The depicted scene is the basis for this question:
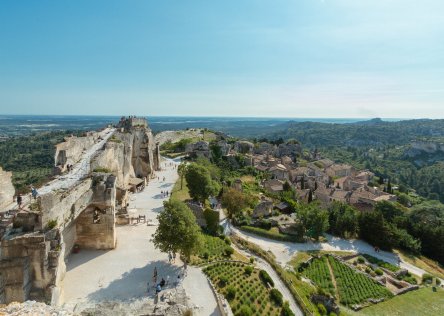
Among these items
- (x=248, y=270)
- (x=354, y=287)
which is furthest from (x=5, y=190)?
(x=354, y=287)

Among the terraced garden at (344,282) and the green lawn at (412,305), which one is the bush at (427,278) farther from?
the terraced garden at (344,282)

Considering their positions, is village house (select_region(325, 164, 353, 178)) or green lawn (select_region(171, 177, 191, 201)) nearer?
green lawn (select_region(171, 177, 191, 201))

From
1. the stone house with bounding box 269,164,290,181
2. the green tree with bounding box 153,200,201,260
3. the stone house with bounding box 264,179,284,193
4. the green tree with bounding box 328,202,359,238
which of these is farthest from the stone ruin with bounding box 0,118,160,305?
the stone house with bounding box 269,164,290,181

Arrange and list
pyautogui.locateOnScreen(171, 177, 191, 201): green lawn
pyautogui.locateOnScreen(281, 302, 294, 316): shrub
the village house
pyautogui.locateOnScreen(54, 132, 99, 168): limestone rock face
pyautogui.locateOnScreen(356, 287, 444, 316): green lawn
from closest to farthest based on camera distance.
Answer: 1. pyautogui.locateOnScreen(281, 302, 294, 316): shrub
2. pyautogui.locateOnScreen(54, 132, 99, 168): limestone rock face
3. pyautogui.locateOnScreen(356, 287, 444, 316): green lawn
4. pyautogui.locateOnScreen(171, 177, 191, 201): green lawn
5. the village house

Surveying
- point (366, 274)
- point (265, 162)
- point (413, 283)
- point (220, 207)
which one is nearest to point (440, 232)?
point (413, 283)

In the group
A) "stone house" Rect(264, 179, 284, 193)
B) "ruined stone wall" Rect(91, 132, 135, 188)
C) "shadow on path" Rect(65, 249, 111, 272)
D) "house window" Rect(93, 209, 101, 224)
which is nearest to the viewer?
"shadow on path" Rect(65, 249, 111, 272)

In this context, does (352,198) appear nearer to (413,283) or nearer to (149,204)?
(413,283)

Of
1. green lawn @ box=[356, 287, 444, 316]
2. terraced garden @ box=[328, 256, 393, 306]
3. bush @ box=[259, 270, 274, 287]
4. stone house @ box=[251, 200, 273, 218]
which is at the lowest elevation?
green lawn @ box=[356, 287, 444, 316]

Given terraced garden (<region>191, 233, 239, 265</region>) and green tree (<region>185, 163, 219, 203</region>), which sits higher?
green tree (<region>185, 163, 219, 203</region>)

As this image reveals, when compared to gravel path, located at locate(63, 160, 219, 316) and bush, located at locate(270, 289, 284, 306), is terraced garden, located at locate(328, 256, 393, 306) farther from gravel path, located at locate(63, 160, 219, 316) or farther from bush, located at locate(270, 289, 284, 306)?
gravel path, located at locate(63, 160, 219, 316)
